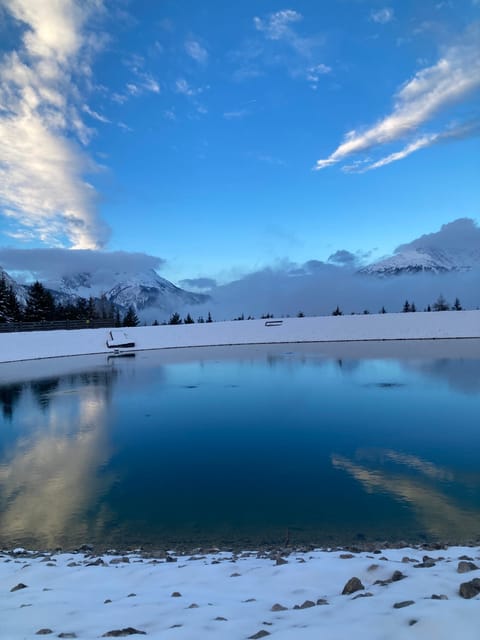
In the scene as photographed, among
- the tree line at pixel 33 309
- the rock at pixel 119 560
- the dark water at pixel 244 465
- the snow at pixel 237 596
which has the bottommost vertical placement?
the dark water at pixel 244 465

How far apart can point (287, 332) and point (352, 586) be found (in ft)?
102

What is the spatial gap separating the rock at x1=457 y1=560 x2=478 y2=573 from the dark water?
3.97 feet

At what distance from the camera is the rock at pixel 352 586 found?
8.83 feet

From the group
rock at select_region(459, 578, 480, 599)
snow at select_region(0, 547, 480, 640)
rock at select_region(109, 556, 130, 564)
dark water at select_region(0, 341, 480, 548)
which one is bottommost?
A: dark water at select_region(0, 341, 480, 548)

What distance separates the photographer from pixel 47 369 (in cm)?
2091

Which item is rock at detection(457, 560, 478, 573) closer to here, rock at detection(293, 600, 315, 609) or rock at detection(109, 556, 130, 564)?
rock at detection(293, 600, 315, 609)

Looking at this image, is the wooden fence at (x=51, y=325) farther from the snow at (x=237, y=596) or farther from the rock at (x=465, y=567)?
the rock at (x=465, y=567)

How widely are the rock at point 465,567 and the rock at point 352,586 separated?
0.71 m

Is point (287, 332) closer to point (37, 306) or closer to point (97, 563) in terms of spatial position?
point (37, 306)

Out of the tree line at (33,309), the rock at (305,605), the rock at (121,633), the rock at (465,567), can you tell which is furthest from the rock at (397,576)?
the tree line at (33,309)

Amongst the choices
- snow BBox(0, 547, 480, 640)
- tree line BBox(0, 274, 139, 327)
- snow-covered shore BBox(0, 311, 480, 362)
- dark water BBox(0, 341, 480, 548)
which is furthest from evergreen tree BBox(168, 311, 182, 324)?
snow BBox(0, 547, 480, 640)

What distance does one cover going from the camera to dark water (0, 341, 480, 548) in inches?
174

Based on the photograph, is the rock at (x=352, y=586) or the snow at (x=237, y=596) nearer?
the snow at (x=237, y=596)

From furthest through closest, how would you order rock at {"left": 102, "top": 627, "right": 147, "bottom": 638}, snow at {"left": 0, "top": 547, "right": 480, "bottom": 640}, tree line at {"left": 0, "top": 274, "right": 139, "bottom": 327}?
1. tree line at {"left": 0, "top": 274, "right": 139, "bottom": 327}
2. rock at {"left": 102, "top": 627, "right": 147, "bottom": 638}
3. snow at {"left": 0, "top": 547, "right": 480, "bottom": 640}
